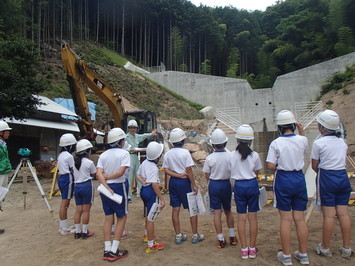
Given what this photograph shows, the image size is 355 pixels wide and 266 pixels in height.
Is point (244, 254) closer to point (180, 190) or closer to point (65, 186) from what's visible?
point (180, 190)

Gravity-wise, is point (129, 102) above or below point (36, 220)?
above

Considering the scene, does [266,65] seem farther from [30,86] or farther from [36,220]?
[36,220]

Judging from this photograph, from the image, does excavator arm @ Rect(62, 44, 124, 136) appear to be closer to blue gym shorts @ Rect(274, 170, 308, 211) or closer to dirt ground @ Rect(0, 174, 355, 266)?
dirt ground @ Rect(0, 174, 355, 266)

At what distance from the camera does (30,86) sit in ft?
34.7

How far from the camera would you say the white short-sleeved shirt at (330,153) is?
3223 millimetres

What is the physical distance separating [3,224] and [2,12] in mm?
20491

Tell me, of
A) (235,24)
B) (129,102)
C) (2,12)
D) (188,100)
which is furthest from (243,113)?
(235,24)

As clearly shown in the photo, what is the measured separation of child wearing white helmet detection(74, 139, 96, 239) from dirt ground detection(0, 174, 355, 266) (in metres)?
0.20

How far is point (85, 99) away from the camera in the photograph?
9742mm

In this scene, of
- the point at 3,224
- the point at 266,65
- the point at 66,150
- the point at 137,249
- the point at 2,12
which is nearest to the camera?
the point at 137,249

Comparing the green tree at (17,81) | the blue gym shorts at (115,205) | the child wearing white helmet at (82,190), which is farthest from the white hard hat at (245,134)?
the green tree at (17,81)

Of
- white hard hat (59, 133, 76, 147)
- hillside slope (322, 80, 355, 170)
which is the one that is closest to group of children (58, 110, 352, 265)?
white hard hat (59, 133, 76, 147)

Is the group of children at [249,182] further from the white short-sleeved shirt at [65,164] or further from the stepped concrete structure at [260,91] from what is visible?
the stepped concrete structure at [260,91]

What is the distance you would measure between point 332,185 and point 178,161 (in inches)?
77.6
